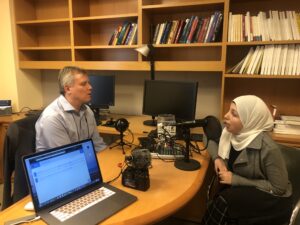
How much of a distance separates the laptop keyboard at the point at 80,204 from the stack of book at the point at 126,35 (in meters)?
1.80

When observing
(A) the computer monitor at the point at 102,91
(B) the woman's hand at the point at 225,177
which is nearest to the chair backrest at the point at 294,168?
(B) the woman's hand at the point at 225,177

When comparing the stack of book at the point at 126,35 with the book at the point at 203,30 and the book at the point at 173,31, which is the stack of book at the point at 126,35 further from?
the book at the point at 203,30

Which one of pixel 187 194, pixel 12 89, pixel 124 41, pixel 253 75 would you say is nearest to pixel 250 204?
pixel 187 194

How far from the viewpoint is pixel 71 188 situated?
47.4 inches

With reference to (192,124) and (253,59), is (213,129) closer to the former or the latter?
(192,124)

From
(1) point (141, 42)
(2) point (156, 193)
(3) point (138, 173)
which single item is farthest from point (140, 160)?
(1) point (141, 42)

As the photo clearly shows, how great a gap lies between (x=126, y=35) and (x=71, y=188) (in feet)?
6.26

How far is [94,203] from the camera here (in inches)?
46.2

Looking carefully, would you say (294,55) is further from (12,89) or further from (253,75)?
(12,89)

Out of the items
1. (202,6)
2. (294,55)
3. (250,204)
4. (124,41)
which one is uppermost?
(202,6)

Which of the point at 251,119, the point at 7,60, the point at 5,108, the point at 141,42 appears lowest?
the point at 5,108

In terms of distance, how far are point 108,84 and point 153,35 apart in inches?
27.3

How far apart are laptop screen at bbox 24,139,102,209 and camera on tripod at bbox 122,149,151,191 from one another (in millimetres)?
148

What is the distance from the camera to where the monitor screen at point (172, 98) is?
229 cm
